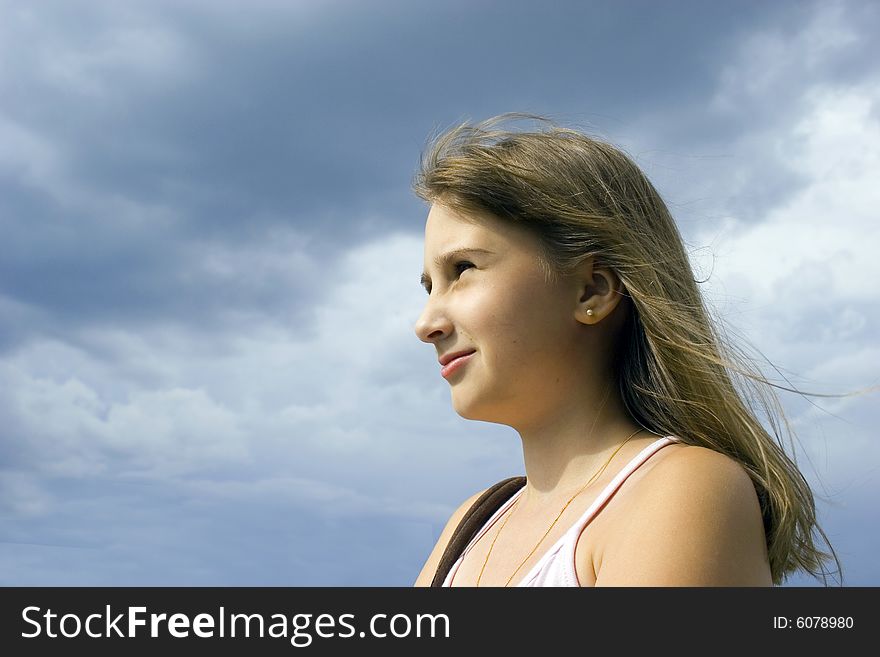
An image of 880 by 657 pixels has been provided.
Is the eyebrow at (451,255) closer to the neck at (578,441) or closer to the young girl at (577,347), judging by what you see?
the young girl at (577,347)

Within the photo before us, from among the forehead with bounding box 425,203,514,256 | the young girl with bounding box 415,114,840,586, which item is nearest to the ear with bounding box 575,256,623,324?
the young girl with bounding box 415,114,840,586

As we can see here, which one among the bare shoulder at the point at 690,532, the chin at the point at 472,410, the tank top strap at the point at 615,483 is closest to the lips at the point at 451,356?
the chin at the point at 472,410

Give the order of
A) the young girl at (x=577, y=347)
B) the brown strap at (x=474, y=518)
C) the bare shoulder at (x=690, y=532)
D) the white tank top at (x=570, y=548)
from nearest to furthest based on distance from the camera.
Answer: the bare shoulder at (x=690, y=532) → the white tank top at (x=570, y=548) → the young girl at (x=577, y=347) → the brown strap at (x=474, y=518)

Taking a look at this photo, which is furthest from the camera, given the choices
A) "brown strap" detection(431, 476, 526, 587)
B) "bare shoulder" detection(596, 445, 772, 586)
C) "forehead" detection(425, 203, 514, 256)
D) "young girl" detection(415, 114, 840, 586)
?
"brown strap" detection(431, 476, 526, 587)

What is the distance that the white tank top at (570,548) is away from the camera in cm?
286

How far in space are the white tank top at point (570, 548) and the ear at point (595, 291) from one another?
50 cm

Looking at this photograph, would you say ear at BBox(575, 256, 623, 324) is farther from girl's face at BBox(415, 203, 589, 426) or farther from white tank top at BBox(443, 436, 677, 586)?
white tank top at BBox(443, 436, 677, 586)

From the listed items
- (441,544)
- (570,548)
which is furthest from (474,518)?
(570,548)

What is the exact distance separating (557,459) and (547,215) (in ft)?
2.96

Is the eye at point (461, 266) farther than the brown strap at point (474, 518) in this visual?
No

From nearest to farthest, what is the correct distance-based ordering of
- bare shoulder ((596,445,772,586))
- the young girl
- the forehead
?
bare shoulder ((596,445,772,586)) < the young girl < the forehead

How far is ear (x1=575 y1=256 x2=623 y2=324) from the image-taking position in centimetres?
330

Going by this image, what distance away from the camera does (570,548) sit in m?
2.90

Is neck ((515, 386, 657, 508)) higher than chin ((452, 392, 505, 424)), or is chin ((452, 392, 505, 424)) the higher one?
chin ((452, 392, 505, 424))
